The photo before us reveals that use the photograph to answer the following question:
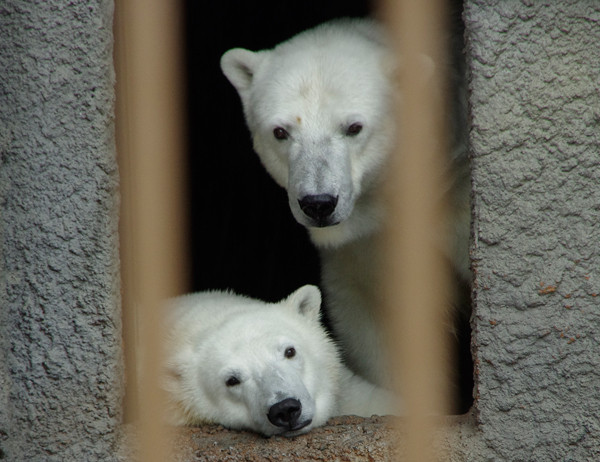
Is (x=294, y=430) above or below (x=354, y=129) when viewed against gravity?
below

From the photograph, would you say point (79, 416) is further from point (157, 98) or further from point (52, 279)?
point (157, 98)

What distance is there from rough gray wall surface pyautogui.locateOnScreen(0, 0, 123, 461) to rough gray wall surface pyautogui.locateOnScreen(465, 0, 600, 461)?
983 mm

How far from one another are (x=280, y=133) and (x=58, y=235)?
2.70ft

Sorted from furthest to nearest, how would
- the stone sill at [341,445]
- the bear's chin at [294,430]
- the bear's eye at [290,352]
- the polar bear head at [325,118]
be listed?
the bear's eye at [290,352]
the polar bear head at [325,118]
the bear's chin at [294,430]
the stone sill at [341,445]

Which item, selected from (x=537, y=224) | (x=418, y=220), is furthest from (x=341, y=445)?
(x=537, y=224)

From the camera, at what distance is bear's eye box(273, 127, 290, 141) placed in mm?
2900

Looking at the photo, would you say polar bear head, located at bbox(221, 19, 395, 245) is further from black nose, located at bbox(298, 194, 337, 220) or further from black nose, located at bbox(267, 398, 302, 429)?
black nose, located at bbox(267, 398, 302, 429)

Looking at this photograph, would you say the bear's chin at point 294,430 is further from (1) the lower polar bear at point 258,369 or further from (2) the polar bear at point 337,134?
(2) the polar bear at point 337,134

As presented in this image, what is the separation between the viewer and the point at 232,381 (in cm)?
281

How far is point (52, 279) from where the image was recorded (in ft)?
8.04

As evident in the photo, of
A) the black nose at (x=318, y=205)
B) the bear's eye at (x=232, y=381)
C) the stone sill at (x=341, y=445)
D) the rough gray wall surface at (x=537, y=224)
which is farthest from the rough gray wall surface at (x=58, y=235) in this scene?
the rough gray wall surface at (x=537, y=224)

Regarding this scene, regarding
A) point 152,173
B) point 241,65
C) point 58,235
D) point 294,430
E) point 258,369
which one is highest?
point 241,65

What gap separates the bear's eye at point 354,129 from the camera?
2871 millimetres

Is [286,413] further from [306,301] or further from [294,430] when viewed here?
[306,301]
